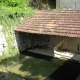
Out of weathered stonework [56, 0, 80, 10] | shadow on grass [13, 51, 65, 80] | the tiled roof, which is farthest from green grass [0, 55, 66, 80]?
weathered stonework [56, 0, 80, 10]

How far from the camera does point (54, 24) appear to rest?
45.6 ft

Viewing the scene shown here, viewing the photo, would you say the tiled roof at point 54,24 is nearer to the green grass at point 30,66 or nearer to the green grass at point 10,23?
the green grass at point 10,23

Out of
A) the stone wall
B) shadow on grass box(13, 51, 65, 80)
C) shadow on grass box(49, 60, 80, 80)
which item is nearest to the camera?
shadow on grass box(49, 60, 80, 80)

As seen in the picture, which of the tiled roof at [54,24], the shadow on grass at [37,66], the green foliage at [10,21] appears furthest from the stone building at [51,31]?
the shadow on grass at [37,66]

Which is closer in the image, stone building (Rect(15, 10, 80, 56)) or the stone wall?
stone building (Rect(15, 10, 80, 56))

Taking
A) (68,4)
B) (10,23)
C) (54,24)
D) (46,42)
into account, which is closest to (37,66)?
(54,24)

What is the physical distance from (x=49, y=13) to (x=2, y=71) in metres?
7.06

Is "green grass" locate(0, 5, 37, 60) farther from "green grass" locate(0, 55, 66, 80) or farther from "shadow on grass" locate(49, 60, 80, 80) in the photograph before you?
"shadow on grass" locate(49, 60, 80, 80)

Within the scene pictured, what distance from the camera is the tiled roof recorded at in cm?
1256

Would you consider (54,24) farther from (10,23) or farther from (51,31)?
(10,23)

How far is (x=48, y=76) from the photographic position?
10914 mm

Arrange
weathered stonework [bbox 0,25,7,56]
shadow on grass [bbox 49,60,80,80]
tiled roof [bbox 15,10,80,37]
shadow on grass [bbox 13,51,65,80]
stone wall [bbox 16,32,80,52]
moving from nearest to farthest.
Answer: shadow on grass [bbox 49,60,80,80] < shadow on grass [bbox 13,51,65,80] < tiled roof [bbox 15,10,80,37] < weathered stonework [bbox 0,25,7,56] < stone wall [bbox 16,32,80,52]

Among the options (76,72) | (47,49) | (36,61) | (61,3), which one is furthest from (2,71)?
(61,3)

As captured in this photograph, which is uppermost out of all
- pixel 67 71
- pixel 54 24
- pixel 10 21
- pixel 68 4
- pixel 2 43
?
pixel 68 4
